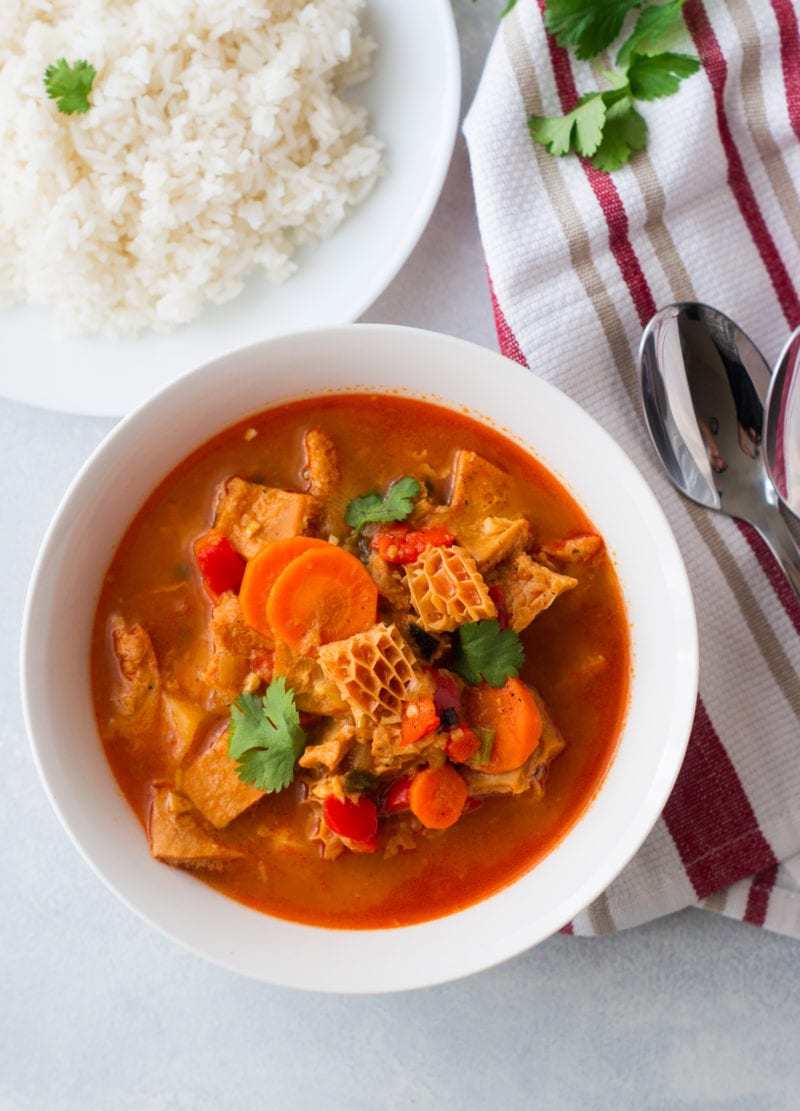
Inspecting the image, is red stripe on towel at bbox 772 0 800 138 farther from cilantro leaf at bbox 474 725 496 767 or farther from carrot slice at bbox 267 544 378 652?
cilantro leaf at bbox 474 725 496 767

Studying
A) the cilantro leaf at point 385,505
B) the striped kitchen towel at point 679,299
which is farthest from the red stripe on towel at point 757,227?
the cilantro leaf at point 385,505

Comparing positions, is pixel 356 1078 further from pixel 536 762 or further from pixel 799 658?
pixel 799 658

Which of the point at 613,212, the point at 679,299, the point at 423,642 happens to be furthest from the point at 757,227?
the point at 423,642

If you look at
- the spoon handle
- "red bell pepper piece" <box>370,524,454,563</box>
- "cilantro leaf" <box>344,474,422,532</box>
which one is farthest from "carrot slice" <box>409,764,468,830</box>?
the spoon handle

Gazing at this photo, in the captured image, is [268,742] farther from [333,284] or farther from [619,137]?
[619,137]

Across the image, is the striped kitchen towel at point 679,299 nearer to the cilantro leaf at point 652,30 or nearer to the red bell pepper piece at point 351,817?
the cilantro leaf at point 652,30

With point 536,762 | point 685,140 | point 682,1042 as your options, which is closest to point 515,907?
point 536,762
